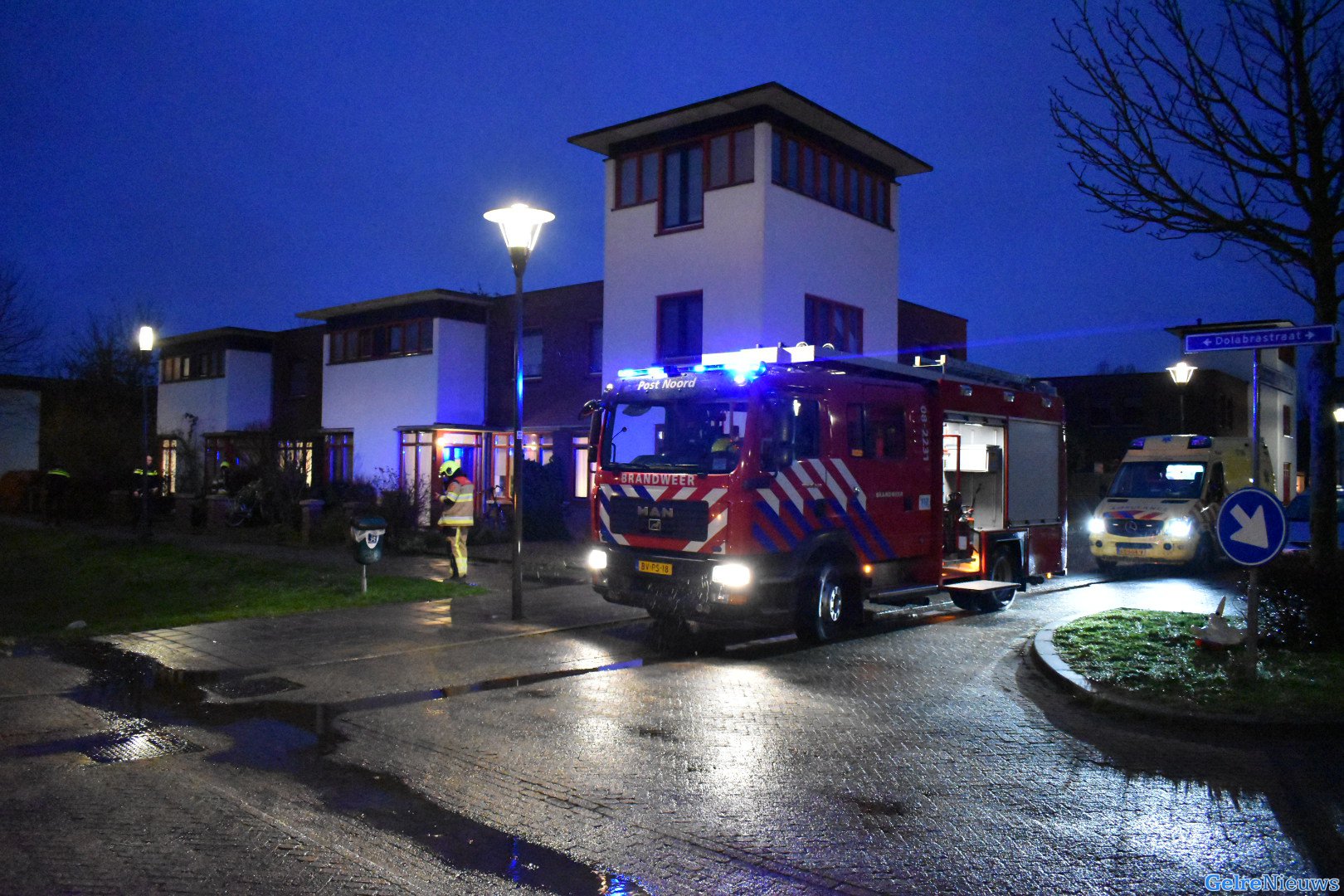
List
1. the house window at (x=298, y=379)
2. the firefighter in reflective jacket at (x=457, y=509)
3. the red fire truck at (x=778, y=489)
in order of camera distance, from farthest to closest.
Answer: the house window at (x=298, y=379) → the firefighter in reflective jacket at (x=457, y=509) → the red fire truck at (x=778, y=489)

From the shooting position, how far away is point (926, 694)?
8.52 meters

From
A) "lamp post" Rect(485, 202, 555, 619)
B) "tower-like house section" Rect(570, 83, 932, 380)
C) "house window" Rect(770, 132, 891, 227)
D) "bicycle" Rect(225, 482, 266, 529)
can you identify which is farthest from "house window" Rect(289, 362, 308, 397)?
"lamp post" Rect(485, 202, 555, 619)

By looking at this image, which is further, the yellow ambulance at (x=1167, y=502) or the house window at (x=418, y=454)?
the house window at (x=418, y=454)

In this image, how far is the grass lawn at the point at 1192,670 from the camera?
765 cm

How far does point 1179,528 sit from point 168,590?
16.9 meters

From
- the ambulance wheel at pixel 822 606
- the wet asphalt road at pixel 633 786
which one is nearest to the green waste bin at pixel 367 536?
the wet asphalt road at pixel 633 786

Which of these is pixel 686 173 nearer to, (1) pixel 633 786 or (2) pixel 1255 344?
(2) pixel 1255 344

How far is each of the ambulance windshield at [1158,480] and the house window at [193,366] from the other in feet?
102

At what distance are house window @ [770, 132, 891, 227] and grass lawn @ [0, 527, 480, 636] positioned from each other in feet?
38.9

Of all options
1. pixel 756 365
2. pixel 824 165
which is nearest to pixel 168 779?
pixel 756 365

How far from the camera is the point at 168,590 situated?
1452 centimetres

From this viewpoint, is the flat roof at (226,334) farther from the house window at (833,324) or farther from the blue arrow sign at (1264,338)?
the blue arrow sign at (1264,338)

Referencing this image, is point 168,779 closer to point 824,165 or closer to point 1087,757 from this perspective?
point 1087,757

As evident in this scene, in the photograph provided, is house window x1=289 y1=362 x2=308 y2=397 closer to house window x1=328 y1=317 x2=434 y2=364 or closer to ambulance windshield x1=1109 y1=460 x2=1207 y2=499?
house window x1=328 y1=317 x2=434 y2=364
